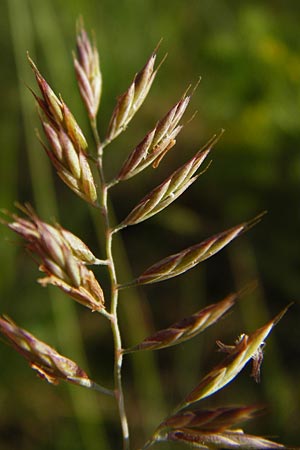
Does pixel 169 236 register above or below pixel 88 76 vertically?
below

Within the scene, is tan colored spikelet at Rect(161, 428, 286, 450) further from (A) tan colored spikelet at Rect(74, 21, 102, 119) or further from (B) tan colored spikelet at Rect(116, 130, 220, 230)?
(A) tan colored spikelet at Rect(74, 21, 102, 119)

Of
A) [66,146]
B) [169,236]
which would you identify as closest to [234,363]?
[66,146]

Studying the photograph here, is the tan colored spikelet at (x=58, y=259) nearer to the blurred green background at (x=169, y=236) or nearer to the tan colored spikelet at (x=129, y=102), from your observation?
the tan colored spikelet at (x=129, y=102)

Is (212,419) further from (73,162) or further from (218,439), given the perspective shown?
(73,162)

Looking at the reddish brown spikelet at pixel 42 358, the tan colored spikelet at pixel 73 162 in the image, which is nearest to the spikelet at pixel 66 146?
the tan colored spikelet at pixel 73 162

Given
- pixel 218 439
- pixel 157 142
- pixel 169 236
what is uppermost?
pixel 157 142

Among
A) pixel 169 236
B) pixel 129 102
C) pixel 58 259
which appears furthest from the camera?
pixel 169 236
